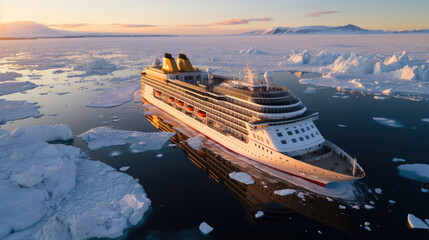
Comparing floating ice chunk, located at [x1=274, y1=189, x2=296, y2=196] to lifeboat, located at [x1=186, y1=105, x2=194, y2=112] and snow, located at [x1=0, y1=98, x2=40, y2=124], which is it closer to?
lifeboat, located at [x1=186, y1=105, x2=194, y2=112]

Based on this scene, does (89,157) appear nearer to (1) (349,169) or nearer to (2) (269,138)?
(2) (269,138)

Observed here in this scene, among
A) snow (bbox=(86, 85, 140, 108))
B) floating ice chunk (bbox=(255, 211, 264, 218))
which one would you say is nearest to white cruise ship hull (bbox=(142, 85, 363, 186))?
floating ice chunk (bbox=(255, 211, 264, 218))

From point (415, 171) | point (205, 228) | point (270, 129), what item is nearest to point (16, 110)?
point (205, 228)

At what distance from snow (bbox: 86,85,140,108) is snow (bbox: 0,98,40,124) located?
907cm

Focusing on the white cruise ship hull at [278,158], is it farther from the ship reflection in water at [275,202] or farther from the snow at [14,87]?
the snow at [14,87]

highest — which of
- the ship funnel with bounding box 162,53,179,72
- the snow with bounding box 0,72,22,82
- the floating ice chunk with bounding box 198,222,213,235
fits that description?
the ship funnel with bounding box 162,53,179,72

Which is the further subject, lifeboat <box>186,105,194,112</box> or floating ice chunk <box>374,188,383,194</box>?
lifeboat <box>186,105,194,112</box>

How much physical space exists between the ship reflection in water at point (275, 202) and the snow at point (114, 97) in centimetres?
2946

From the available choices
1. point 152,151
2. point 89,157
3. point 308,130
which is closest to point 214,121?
point 152,151

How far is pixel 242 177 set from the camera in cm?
2322

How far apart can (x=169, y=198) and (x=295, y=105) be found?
50.0ft

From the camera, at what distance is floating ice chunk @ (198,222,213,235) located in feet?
55.3

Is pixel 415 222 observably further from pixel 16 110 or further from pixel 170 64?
pixel 16 110

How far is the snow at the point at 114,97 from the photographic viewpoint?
154 ft
